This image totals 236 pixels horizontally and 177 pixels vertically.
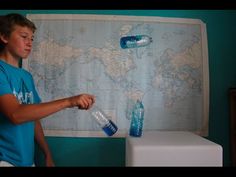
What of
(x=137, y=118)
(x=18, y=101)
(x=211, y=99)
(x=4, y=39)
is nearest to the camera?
(x=18, y=101)

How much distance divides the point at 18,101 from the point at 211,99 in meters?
1.13

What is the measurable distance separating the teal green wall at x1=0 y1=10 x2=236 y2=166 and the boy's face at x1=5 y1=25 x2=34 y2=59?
28cm

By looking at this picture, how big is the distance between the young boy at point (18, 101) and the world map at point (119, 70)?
16 centimetres

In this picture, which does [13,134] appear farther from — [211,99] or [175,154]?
[211,99]

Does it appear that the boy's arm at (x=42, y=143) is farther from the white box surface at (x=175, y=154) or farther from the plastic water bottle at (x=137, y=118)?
the white box surface at (x=175, y=154)

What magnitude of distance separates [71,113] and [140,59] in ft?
1.76

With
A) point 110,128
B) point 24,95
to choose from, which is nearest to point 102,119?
point 110,128

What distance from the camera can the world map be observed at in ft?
5.36

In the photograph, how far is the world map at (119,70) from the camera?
1635mm

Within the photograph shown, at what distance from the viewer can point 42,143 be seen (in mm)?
1572

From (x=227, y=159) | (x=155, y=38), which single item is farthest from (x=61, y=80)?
(x=227, y=159)

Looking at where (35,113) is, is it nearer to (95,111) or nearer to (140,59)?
(95,111)

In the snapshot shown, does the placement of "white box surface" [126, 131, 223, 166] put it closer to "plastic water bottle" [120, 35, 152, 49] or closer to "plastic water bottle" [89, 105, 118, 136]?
"plastic water bottle" [89, 105, 118, 136]

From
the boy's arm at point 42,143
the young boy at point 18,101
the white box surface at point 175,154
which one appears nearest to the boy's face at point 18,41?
the young boy at point 18,101
